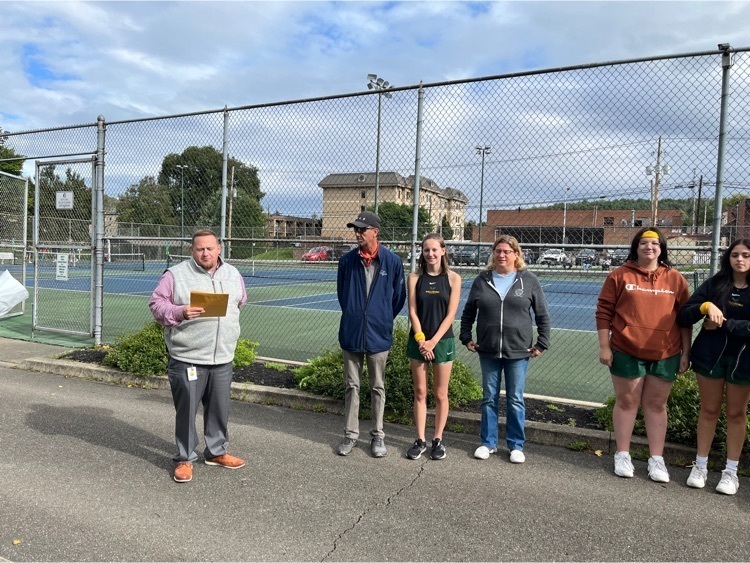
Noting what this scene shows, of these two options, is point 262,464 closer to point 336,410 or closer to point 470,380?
point 336,410

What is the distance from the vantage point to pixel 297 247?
25.7 ft

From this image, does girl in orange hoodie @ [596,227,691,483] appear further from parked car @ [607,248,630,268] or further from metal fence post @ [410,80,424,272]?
metal fence post @ [410,80,424,272]

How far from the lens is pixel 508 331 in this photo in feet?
15.4

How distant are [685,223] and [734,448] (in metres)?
2.02

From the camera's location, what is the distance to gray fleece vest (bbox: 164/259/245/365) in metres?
4.33

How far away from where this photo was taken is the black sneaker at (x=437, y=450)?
4.76 meters

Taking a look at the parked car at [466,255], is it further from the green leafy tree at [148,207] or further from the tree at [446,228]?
the green leafy tree at [148,207]

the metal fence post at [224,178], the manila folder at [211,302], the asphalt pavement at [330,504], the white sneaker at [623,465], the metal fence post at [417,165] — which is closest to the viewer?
the asphalt pavement at [330,504]

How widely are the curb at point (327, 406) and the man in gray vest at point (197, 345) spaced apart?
1.73 m

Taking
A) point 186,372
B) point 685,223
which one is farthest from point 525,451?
point 186,372

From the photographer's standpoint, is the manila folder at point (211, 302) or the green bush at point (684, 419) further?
the green bush at point (684, 419)

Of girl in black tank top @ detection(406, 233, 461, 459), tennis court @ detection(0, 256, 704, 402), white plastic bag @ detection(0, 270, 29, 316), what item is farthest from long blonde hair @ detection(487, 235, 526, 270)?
white plastic bag @ detection(0, 270, 29, 316)

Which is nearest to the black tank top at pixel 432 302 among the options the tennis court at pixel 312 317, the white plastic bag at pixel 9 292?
the tennis court at pixel 312 317

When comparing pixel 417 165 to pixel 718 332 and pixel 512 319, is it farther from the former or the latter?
pixel 718 332
